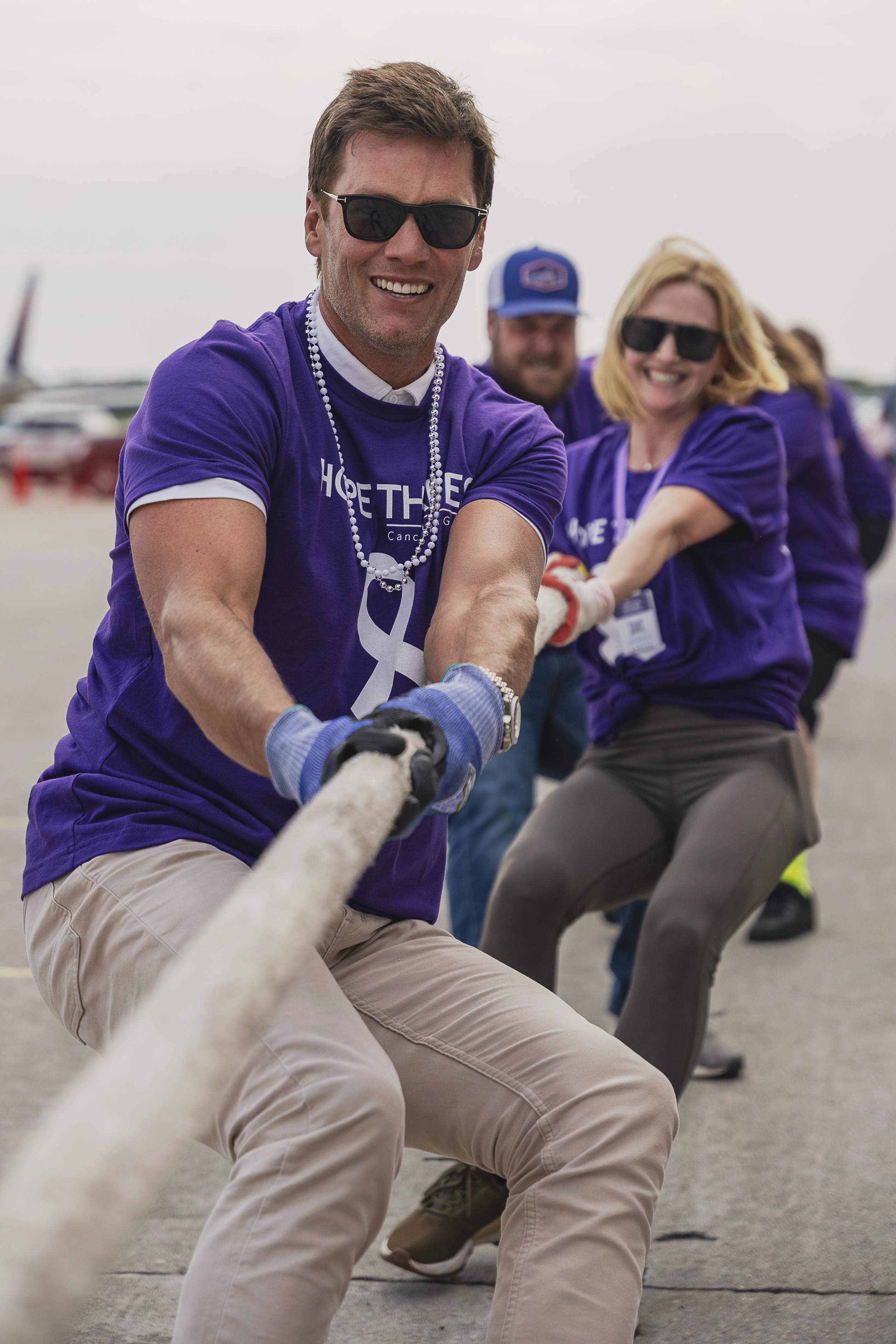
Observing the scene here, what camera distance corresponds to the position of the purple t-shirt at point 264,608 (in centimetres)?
199

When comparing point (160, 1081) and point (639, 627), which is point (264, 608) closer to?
point (160, 1081)

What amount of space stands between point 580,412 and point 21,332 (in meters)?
49.2

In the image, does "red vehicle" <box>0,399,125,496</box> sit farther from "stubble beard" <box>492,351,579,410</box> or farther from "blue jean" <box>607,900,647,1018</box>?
"blue jean" <box>607,900,647,1018</box>

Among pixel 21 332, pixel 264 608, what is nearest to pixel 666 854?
pixel 264 608

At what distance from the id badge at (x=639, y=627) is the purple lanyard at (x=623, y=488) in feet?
0.51

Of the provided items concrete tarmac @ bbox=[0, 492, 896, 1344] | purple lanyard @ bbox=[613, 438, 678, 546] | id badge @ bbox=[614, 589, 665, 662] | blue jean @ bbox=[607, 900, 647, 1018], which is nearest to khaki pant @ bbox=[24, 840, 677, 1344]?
concrete tarmac @ bbox=[0, 492, 896, 1344]

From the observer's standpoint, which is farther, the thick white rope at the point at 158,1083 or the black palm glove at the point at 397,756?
the black palm glove at the point at 397,756

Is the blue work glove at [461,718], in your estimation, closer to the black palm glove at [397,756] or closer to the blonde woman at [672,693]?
the black palm glove at [397,756]

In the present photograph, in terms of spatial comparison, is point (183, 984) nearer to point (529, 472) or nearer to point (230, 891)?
point (230, 891)

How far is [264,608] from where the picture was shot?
80.9 inches

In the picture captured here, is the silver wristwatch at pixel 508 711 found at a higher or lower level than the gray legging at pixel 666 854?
higher

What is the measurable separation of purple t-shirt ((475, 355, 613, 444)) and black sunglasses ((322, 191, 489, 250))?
8.03ft

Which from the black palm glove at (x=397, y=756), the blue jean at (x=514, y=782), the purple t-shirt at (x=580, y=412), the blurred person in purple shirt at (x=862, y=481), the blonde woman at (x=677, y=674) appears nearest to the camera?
the black palm glove at (x=397, y=756)

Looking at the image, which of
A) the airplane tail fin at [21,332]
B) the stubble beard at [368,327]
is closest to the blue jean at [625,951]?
the stubble beard at [368,327]
